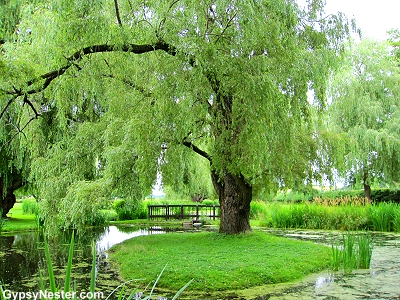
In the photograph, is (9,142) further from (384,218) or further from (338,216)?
(384,218)

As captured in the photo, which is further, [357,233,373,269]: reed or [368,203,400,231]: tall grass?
[368,203,400,231]: tall grass

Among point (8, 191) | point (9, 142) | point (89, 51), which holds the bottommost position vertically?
point (8, 191)

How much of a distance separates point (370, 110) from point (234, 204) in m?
11.7

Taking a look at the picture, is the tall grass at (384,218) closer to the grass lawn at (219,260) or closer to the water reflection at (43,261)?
the grass lawn at (219,260)

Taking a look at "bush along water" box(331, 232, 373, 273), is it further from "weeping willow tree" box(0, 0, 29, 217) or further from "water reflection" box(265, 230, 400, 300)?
"weeping willow tree" box(0, 0, 29, 217)

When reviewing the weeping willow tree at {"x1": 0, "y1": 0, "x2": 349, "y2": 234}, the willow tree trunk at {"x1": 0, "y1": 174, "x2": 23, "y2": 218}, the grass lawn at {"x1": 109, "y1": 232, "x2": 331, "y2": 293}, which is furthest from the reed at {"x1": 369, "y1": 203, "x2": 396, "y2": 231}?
the willow tree trunk at {"x1": 0, "y1": 174, "x2": 23, "y2": 218}

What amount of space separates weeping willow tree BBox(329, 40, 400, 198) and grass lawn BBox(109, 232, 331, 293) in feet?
34.3

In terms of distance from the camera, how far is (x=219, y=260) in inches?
301

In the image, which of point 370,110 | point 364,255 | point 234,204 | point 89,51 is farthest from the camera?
point 370,110

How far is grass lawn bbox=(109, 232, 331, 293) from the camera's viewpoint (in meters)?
6.66

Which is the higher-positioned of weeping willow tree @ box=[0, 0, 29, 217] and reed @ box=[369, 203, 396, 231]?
weeping willow tree @ box=[0, 0, 29, 217]

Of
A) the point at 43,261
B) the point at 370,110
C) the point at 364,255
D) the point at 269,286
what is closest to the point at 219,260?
the point at 269,286

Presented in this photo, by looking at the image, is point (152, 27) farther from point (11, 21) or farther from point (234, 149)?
point (11, 21)

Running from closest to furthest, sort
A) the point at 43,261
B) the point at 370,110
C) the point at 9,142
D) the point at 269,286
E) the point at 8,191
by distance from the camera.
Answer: the point at 269,286 → the point at 43,261 → the point at 9,142 → the point at 8,191 → the point at 370,110
